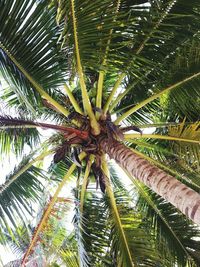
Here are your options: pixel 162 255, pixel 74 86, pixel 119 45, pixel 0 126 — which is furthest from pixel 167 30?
pixel 162 255

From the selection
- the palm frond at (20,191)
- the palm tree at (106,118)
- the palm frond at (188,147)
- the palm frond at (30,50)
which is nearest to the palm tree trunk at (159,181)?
the palm tree at (106,118)

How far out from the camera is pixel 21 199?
5047 mm

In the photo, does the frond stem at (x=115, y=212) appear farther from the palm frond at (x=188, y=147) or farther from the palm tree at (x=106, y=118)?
the palm frond at (x=188, y=147)

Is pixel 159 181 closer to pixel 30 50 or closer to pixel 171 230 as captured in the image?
pixel 30 50

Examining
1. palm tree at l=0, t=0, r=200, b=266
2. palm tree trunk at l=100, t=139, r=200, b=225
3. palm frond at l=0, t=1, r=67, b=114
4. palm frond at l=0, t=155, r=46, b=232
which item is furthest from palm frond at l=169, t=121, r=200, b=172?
palm frond at l=0, t=155, r=46, b=232

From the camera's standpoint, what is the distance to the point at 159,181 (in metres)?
3.32

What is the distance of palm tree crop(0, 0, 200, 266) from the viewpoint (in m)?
3.73

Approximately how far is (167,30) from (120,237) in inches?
104

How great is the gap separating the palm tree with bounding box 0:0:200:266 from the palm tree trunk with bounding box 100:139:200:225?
11mm

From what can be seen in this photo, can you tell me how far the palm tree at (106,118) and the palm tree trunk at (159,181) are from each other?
0.04 feet

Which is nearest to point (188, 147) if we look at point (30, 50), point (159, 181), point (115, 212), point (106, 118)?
point (106, 118)

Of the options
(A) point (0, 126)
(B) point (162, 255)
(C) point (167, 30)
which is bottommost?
(B) point (162, 255)

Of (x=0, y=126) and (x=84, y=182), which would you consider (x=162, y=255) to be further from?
(x=0, y=126)

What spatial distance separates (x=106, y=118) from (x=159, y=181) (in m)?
1.50
